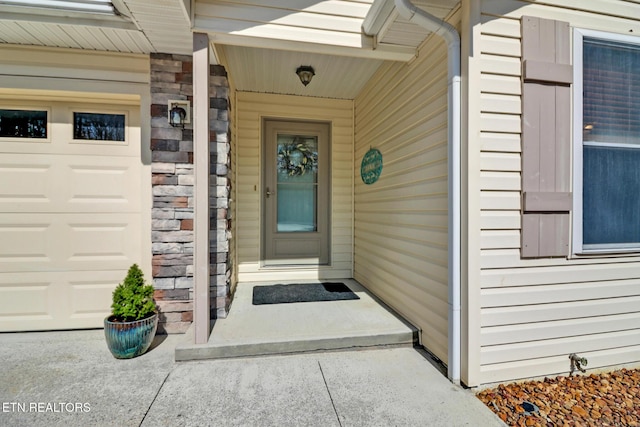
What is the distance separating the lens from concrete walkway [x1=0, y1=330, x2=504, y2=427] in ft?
5.32

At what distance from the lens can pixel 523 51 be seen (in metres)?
1.97

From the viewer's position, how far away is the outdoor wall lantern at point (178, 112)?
100 inches

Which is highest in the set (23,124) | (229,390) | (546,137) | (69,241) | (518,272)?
(23,124)

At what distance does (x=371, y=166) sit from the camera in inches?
137

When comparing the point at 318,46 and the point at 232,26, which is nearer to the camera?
the point at 232,26

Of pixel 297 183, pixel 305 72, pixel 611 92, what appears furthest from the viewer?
pixel 297 183

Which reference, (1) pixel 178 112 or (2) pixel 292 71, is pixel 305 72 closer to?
(2) pixel 292 71

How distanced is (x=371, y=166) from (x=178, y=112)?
2.05 meters

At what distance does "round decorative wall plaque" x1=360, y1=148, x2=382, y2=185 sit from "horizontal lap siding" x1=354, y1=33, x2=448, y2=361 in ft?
0.24

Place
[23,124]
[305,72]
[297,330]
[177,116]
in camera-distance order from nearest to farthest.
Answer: [297,330], [177,116], [23,124], [305,72]

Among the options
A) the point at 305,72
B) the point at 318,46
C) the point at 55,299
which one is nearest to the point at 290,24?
the point at 318,46

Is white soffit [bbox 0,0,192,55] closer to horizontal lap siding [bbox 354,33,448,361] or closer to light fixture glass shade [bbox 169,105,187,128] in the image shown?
light fixture glass shade [bbox 169,105,187,128]

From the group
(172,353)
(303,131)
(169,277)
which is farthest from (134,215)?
(303,131)

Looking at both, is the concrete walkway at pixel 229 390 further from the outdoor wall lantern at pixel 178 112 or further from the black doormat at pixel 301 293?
the outdoor wall lantern at pixel 178 112
